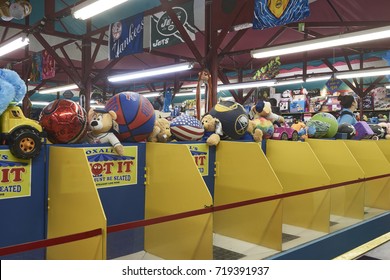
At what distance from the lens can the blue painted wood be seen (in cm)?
330

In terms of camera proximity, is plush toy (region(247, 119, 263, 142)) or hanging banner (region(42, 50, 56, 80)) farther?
hanging banner (region(42, 50, 56, 80))

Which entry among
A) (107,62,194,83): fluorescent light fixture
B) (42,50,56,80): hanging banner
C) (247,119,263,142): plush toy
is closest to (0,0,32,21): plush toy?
(107,62,194,83): fluorescent light fixture

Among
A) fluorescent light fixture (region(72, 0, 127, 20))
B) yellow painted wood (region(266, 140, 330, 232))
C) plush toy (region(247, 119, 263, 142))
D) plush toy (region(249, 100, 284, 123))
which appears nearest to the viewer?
yellow painted wood (region(266, 140, 330, 232))

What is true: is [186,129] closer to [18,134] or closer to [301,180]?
[301,180]

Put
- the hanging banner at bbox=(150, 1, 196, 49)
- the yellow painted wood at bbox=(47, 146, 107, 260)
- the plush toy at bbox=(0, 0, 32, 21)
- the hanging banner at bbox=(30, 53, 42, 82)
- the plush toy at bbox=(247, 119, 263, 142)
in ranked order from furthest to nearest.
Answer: the hanging banner at bbox=(30, 53, 42, 82), the hanging banner at bbox=(150, 1, 196, 49), the plush toy at bbox=(0, 0, 32, 21), the plush toy at bbox=(247, 119, 263, 142), the yellow painted wood at bbox=(47, 146, 107, 260)

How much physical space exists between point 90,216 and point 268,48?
472 cm

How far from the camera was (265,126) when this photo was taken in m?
4.21

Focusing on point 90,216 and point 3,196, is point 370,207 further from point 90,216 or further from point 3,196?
point 3,196

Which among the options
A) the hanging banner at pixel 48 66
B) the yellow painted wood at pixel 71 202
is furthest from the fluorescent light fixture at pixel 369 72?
the hanging banner at pixel 48 66

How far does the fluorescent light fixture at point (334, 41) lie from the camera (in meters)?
4.84

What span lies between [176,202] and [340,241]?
1.86m

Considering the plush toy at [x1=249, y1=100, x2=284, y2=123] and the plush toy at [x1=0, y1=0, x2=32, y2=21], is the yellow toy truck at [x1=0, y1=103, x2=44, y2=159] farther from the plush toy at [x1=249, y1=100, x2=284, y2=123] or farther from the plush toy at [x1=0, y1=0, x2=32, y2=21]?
the plush toy at [x1=0, y1=0, x2=32, y2=21]

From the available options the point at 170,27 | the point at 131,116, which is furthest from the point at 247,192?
the point at 170,27

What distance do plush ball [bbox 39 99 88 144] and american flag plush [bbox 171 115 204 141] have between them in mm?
1003
